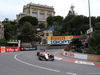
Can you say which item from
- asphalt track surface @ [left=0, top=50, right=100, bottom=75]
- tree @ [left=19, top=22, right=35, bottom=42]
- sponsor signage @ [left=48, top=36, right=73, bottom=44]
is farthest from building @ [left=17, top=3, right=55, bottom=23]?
asphalt track surface @ [left=0, top=50, right=100, bottom=75]

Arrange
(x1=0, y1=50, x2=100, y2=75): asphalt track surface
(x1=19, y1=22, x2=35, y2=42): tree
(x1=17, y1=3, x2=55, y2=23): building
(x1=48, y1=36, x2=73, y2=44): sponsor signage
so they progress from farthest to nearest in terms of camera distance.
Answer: (x1=17, y1=3, x2=55, y2=23): building, (x1=19, y1=22, x2=35, y2=42): tree, (x1=48, y1=36, x2=73, y2=44): sponsor signage, (x1=0, y1=50, x2=100, y2=75): asphalt track surface

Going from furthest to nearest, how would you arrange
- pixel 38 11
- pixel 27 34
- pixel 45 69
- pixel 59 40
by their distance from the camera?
pixel 38 11 < pixel 27 34 < pixel 59 40 < pixel 45 69

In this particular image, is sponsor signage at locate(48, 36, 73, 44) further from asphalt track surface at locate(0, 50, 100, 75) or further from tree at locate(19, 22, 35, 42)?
asphalt track surface at locate(0, 50, 100, 75)

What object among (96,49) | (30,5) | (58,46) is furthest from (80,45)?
(30,5)

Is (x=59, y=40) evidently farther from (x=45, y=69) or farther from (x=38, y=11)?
(x=38, y=11)

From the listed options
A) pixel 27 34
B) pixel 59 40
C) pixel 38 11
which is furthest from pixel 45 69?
pixel 38 11

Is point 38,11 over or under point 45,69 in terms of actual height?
over

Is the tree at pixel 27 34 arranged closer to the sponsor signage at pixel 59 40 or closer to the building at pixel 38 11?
the sponsor signage at pixel 59 40

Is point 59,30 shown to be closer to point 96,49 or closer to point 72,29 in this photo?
point 72,29

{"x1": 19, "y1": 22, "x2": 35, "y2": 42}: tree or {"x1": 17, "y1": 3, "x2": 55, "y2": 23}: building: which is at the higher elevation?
{"x1": 17, "y1": 3, "x2": 55, "y2": 23}: building

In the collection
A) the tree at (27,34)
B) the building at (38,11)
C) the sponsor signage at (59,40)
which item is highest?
the building at (38,11)

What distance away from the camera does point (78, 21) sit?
60.2 m

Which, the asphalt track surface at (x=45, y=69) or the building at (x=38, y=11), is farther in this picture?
the building at (x=38, y=11)

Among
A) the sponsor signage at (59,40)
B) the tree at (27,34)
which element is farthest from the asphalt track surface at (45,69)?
the tree at (27,34)
